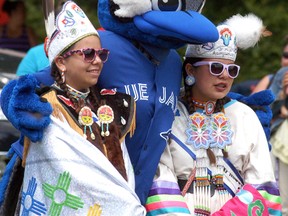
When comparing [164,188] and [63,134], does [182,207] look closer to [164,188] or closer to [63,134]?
[164,188]

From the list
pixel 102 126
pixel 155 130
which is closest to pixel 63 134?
pixel 102 126

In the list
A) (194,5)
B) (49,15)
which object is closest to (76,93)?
(49,15)

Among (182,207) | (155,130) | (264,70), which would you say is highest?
(155,130)

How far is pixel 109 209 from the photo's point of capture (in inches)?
203

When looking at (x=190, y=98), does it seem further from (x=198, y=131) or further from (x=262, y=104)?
(x=262, y=104)

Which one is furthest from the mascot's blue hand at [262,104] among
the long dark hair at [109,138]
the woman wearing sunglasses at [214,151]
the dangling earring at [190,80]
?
the long dark hair at [109,138]

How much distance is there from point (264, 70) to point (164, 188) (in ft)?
23.5

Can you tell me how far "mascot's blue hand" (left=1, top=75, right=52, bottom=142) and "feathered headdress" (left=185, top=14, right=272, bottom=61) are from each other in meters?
1.10

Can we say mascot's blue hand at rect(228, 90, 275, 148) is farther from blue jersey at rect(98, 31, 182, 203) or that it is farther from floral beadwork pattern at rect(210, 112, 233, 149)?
blue jersey at rect(98, 31, 182, 203)

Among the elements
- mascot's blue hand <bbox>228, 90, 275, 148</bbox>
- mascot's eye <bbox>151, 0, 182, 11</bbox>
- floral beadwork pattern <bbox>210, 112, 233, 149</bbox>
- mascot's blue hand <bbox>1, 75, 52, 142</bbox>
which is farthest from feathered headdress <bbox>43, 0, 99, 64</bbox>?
mascot's blue hand <bbox>228, 90, 275, 148</bbox>

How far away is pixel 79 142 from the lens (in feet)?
16.7

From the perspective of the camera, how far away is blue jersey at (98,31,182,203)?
5.48 meters

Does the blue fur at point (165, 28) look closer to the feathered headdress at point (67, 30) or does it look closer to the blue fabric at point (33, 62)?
the feathered headdress at point (67, 30)

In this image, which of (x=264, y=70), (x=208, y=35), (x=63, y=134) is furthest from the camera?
(x=264, y=70)
